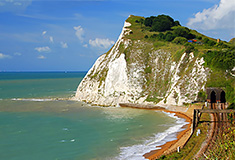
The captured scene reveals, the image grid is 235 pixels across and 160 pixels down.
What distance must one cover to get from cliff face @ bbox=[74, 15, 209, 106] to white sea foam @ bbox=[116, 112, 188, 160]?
54.1ft

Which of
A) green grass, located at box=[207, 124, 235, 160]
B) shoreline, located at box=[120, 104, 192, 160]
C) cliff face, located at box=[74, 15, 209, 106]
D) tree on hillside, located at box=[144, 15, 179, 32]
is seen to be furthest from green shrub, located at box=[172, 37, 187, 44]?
green grass, located at box=[207, 124, 235, 160]

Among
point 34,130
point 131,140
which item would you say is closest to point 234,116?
point 131,140

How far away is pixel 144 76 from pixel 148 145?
35200 millimetres

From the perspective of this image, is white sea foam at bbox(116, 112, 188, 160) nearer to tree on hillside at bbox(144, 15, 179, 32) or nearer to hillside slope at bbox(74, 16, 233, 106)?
hillside slope at bbox(74, 16, 233, 106)

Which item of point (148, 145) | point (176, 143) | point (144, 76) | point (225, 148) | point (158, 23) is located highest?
point (158, 23)

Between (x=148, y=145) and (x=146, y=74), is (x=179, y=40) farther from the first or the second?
(x=148, y=145)

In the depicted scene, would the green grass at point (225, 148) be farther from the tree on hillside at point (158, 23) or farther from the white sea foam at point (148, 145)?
the tree on hillside at point (158, 23)

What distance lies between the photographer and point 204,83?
4922 cm

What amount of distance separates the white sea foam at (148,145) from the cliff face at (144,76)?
54.1ft

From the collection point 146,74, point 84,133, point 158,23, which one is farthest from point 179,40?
point 84,133

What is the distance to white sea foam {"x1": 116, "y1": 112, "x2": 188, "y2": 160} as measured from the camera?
86.6 feet

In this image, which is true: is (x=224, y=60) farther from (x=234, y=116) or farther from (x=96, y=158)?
(x=96, y=158)

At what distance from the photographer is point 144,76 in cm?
6312

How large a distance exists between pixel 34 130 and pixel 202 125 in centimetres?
2852
